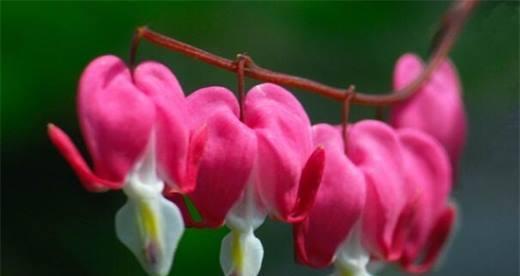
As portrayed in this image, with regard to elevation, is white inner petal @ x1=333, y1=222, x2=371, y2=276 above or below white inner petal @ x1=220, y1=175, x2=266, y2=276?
below

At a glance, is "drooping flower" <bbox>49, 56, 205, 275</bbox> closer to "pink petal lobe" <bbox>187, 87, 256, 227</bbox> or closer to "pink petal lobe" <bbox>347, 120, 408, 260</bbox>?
"pink petal lobe" <bbox>187, 87, 256, 227</bbox>

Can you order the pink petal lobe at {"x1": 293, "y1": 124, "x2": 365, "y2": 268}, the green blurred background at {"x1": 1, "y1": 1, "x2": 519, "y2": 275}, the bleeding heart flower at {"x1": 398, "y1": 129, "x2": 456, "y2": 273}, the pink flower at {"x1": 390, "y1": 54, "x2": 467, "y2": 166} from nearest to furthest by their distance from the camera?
the pink petal lobe at {"x1": 293, "y1": 124, "x2": 365, "y2": 268} → the bleeding heart flower at {"x1": 398, "y1": 129, "x2": 456, "y2": 273} → the pink flower at {"x1": 390, "y1": 54, "x2": 467, "y2": 166} → the green blurred background at {"x1": 1, "y1": 1, "x2": 519, "y2": 275}

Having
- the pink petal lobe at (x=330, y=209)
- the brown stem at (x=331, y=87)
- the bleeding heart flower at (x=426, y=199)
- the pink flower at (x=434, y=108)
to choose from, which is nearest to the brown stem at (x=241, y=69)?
the brown stem at (x=331, y=87)

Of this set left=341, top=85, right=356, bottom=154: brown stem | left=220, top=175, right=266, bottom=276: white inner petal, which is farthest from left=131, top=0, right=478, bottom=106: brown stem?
left=220, top=175, right=266, bottom=276: white inner petal

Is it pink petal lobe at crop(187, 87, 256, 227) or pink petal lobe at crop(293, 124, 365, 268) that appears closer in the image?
pink petal lobe at crop(187, 87, 256, 227)

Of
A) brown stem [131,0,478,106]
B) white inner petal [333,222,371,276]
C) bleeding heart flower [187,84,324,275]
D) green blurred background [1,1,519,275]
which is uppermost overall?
brown stem [131,0,478,106]

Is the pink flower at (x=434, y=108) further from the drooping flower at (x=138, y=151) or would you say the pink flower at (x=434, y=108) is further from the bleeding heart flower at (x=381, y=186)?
the drooping flower at (x=138, y=151)
